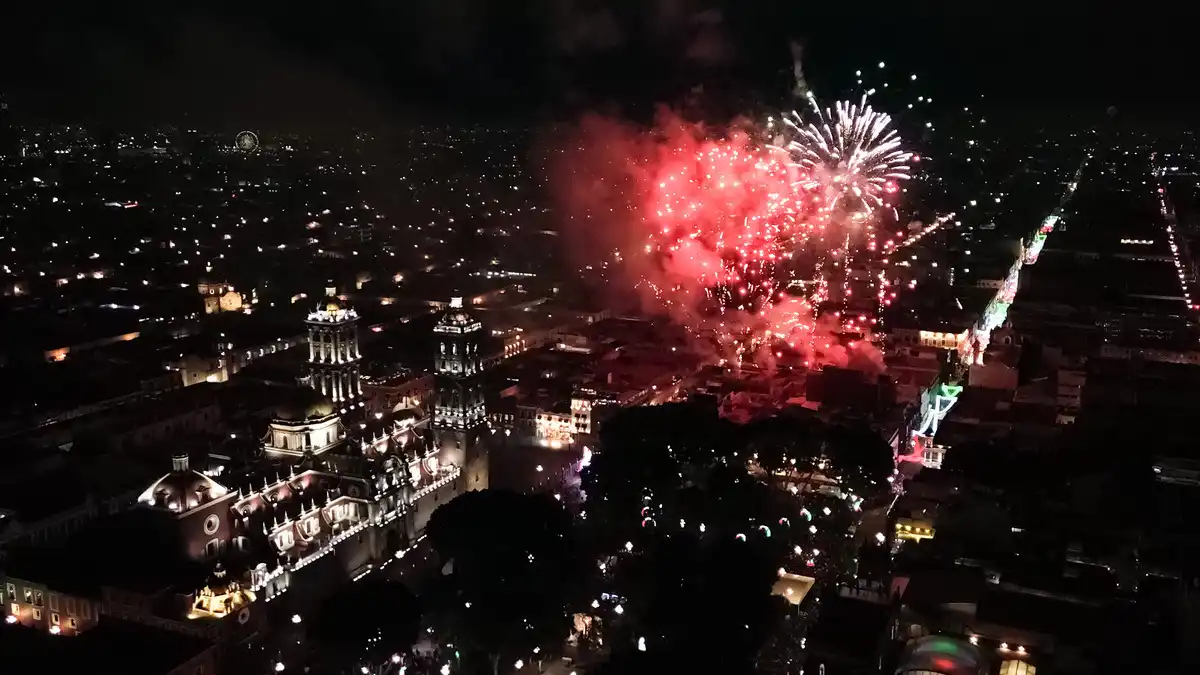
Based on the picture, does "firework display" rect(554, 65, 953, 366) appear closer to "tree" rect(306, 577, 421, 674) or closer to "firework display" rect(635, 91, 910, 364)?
"firework display" rect(635, 91, 910, 364)

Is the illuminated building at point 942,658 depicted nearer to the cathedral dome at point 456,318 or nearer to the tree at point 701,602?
the tree at point 701,602

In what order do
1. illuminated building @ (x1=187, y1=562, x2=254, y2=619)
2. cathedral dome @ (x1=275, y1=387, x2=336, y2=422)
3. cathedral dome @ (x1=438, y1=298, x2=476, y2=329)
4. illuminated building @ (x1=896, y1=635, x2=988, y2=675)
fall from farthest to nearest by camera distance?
cathedral dome @ (x1=438, y1=298, x2=476, y2=329) < cathedral dome @ (x1=275, y1=387, x2=336, y2=422) < illuminated building @ (x1=187, y1=562, x2=254, y2=619) < illuminated building @ (x1=896, y1=635, x2=988, y2=675)

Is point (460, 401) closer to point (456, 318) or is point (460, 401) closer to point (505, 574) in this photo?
point (456, 318)

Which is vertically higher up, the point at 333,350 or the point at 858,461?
the point at 333,350

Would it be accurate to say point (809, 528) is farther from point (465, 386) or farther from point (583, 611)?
point (465, 386)

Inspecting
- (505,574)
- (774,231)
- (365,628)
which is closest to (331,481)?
(505,574)

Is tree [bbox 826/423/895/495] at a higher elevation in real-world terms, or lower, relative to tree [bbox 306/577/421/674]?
higher

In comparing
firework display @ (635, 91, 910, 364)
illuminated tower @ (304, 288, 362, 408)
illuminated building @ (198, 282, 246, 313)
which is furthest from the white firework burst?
illuminated building @ (198, 282, 246, 313)
